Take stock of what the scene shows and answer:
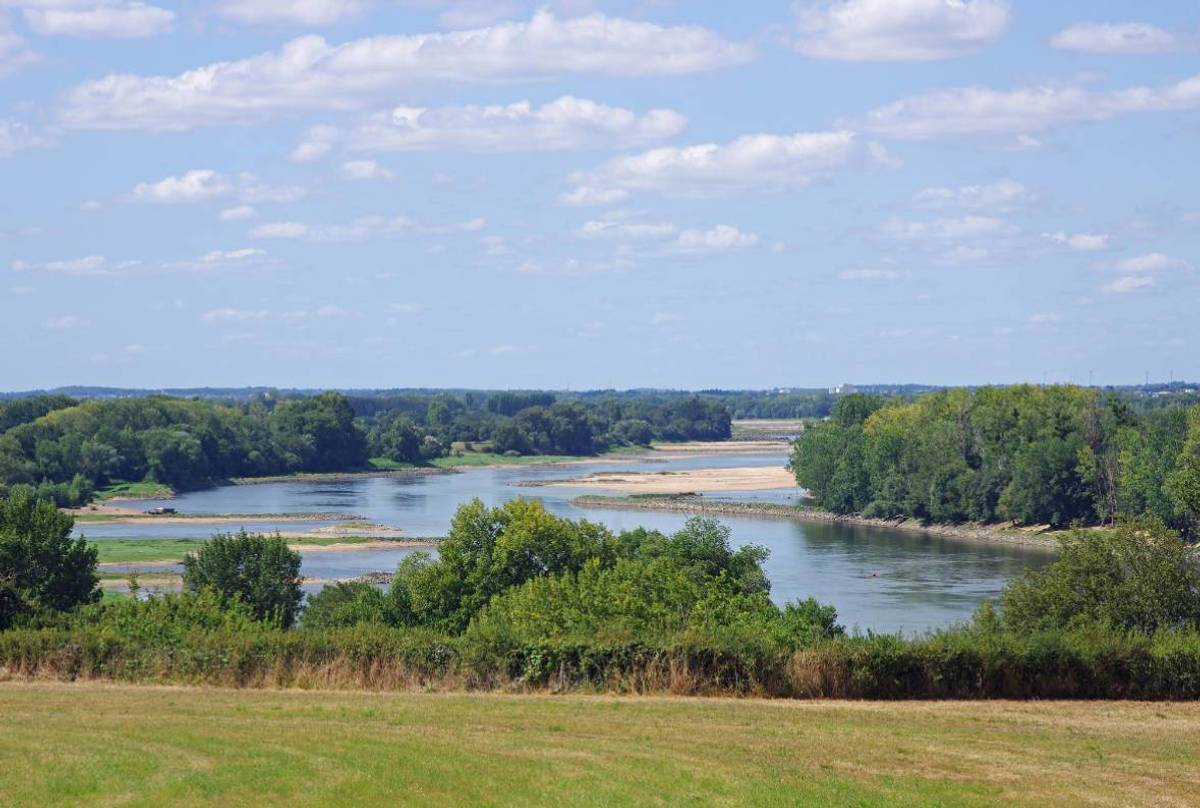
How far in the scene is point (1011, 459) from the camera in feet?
360

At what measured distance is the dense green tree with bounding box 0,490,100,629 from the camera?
1796 inches

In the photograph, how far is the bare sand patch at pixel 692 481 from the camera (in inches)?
5389

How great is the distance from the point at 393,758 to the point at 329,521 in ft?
298

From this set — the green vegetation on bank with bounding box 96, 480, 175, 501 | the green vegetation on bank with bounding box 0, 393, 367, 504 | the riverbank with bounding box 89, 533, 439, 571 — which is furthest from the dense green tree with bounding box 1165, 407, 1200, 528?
the green vegetation on bank with bounding box 96, 480, 175, 501

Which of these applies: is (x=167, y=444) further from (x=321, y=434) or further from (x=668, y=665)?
(x=668, y=665)

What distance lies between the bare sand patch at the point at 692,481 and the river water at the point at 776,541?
4.51 meters

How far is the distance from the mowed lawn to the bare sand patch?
368ft

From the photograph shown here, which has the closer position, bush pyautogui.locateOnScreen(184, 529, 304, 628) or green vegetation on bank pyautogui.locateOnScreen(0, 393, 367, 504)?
bush pyautogui.locateOnScreen(184, 529, 304, 628)

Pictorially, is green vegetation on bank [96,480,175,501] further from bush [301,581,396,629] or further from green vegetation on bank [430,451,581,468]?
bush [301,581,396,629]

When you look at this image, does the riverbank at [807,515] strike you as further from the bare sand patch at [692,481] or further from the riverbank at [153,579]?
the riverbank at [153,579]

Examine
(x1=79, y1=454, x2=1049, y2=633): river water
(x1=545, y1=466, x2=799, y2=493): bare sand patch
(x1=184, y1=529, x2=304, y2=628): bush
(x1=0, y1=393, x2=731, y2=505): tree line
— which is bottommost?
(x1=79, y1=454, x2=1049, y2=633): river water

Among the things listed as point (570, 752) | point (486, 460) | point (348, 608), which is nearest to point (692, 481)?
point (486, 460)

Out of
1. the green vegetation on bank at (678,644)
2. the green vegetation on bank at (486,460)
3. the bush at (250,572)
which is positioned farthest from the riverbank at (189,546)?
the green vegetation on bank at (486,460)

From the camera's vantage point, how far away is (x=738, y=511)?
114 metres
